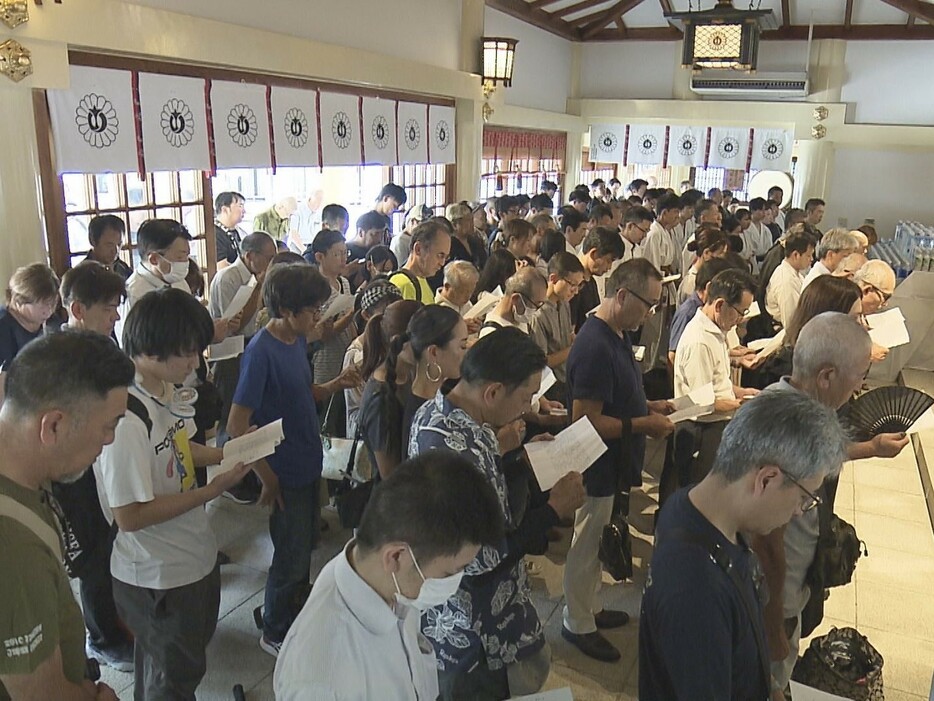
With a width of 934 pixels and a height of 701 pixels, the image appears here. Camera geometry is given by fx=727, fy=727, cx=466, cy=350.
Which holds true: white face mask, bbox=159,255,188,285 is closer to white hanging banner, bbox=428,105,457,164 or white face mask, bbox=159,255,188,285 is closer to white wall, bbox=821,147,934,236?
white hanging banner, bbox=428,105,457,164

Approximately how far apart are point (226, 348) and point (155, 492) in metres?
1.94

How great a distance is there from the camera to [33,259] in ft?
13.8

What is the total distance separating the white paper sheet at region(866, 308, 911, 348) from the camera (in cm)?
427

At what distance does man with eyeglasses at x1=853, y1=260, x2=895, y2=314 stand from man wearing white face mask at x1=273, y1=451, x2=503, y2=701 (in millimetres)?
4215

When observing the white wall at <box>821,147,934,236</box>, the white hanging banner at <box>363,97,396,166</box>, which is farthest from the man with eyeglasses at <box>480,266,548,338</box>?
the white wall at <box>821,147,934,236</box>

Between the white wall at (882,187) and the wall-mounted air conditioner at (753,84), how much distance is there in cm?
151

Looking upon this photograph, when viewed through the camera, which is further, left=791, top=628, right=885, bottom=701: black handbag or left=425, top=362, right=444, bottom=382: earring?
left=425, top=362, right=444, bottom=382: earring

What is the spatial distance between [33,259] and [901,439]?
4495 mm

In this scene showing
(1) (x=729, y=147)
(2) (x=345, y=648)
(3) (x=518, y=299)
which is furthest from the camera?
(1) (x=729, y=147)

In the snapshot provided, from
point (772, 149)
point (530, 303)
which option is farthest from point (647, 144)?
point (530, 303)

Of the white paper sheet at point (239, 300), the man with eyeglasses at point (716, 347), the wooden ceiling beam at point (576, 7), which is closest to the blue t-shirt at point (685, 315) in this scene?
the man with eyeglasses at point (716, 347)

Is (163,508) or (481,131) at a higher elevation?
(481,131)

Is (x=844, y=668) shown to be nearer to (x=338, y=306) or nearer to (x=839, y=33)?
(x=338, y=306)

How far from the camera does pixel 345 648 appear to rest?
4.38 feet
